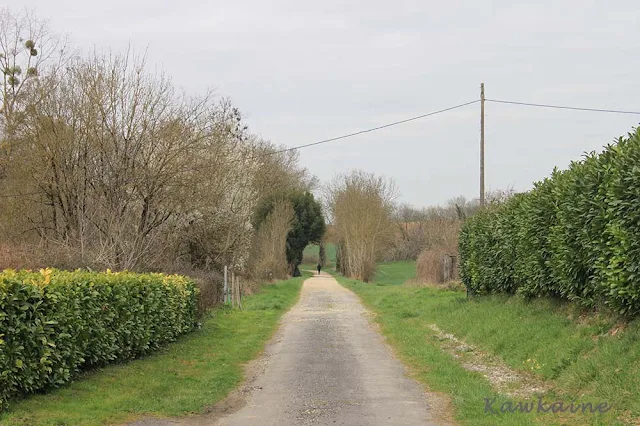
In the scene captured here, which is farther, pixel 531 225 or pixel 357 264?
pixel 357 264

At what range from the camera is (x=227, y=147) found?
32.3 metres

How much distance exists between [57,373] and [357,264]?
52262mm

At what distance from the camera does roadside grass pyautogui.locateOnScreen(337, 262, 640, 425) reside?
309 inches

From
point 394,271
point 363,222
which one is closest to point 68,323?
point 363,222

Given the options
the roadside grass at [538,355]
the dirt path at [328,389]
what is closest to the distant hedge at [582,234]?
the roadside grass at [538,355]

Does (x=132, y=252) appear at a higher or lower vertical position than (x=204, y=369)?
higher

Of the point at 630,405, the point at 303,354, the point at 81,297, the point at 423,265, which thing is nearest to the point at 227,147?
the point at 423,265

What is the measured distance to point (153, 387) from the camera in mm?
10344

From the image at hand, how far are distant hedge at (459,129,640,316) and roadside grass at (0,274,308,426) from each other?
604 cm

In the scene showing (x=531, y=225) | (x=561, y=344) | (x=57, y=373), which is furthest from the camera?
(x=531, y=225)

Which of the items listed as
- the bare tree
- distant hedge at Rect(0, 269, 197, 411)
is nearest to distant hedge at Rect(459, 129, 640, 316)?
distant hedge at Rect(0, 269, 197, 411)

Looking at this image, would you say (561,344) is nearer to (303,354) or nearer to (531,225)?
(531,225)

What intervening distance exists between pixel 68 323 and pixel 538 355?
725cm

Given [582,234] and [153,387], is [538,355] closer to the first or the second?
[582,234]
